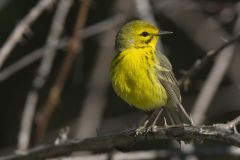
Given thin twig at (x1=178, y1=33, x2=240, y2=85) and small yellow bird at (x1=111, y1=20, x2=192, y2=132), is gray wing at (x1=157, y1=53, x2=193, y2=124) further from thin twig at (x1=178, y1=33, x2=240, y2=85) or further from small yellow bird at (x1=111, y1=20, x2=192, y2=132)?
thin twig at (x1=178, y1=33, x2=240, y2=85)

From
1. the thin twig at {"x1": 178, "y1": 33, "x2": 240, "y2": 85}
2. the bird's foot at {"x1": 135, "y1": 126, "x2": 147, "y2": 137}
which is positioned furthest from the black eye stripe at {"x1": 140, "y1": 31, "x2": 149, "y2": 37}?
the bird's foot at {"x1": 135, "y1": 126, "x2": 147, "y2": 137}

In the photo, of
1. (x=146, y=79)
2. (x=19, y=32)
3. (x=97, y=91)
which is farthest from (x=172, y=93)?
(x=97, y=91)

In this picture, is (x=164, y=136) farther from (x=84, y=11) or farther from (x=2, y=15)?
(x=2, y=15)

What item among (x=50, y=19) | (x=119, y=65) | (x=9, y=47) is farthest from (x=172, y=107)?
(x=50, y=19)

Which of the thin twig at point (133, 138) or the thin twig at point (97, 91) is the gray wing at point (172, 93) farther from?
the thin twig at point (97, 91)

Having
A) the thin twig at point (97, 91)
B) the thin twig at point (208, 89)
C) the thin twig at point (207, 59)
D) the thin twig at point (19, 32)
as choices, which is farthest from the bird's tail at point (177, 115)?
the thin twig at point (97, 91)

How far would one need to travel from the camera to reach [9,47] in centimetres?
546

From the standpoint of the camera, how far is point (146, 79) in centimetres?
538

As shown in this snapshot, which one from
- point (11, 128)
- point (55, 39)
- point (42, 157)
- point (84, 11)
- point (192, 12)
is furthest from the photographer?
point (11, 128)

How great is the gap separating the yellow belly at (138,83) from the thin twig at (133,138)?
0.68 metres

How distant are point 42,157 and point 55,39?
5.55 ft

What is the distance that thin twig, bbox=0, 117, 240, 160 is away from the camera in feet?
11.1

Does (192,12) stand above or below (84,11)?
above

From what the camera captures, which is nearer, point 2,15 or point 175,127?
point 175,127
